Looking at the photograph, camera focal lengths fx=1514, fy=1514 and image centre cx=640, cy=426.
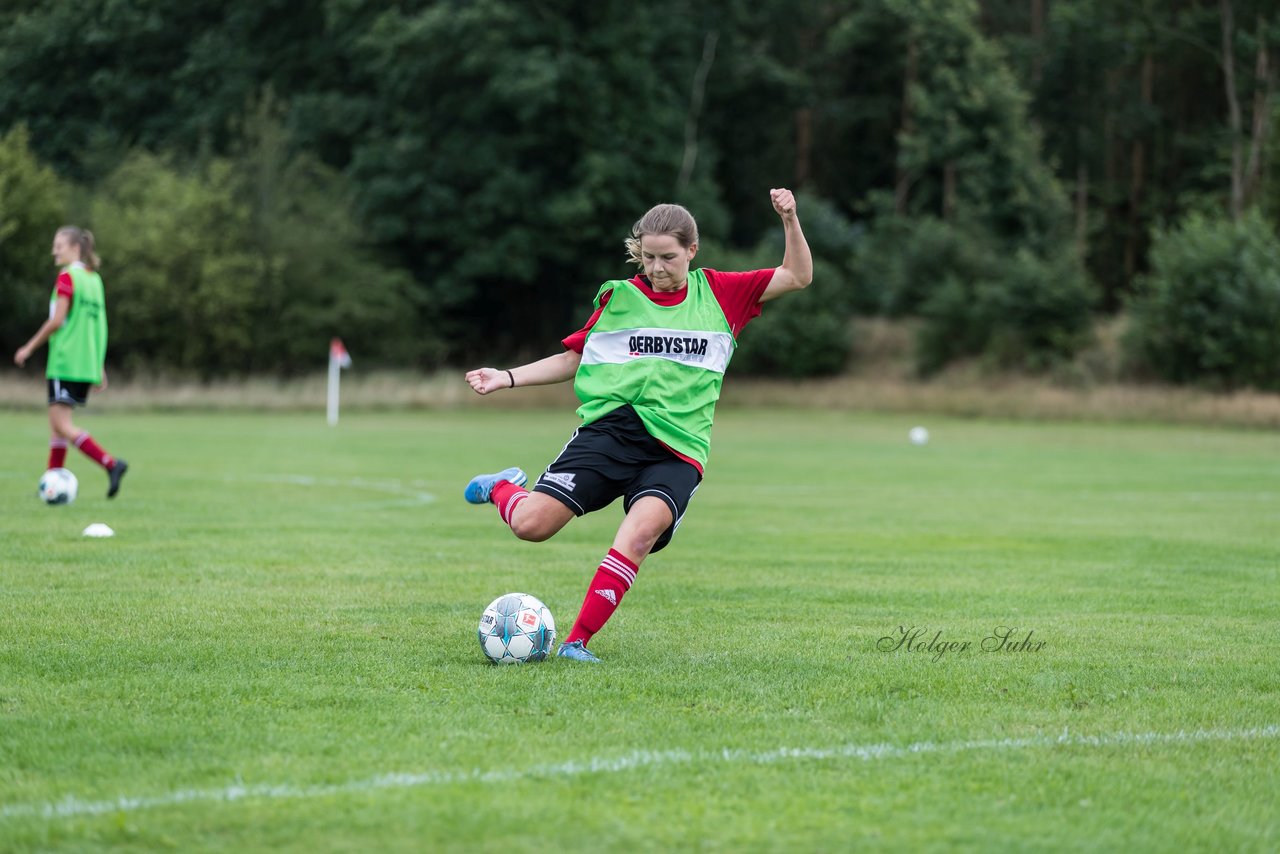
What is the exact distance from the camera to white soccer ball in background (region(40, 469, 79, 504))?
1269 centimetres

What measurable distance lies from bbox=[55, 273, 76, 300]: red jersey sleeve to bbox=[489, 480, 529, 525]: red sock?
751 cm

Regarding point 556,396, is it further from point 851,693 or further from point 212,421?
point 851,693

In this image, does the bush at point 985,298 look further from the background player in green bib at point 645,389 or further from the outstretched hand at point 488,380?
the outstretched hand at point 488,380

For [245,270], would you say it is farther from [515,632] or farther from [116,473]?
[515,632]

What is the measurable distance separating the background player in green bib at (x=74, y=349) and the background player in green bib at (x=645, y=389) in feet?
25.0

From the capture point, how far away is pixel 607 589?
251 inches

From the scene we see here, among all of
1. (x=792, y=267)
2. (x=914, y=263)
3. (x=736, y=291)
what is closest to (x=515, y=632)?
(x=736, y=291)

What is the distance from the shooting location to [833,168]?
202ft

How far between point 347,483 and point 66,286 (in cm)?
450

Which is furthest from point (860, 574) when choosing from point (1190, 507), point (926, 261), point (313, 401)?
point (926, 261)

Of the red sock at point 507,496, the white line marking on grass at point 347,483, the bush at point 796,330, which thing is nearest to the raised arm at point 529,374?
the red sock at point 507,496

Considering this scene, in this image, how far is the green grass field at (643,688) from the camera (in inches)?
158

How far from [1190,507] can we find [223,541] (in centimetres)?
994

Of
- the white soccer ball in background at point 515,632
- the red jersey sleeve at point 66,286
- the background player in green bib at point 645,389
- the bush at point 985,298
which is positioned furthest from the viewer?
the bush at point 985,298
